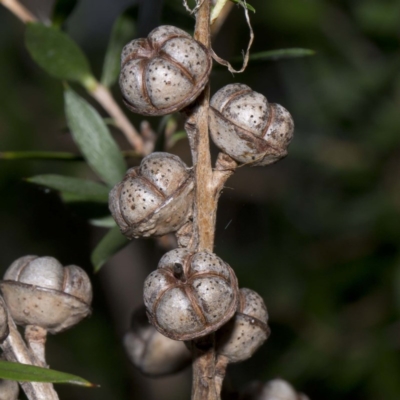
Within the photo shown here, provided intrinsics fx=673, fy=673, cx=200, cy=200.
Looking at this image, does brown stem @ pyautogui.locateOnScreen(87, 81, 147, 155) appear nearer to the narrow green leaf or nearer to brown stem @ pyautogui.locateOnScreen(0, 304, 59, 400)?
the narrow green leaf

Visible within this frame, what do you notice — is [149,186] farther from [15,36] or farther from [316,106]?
[15,36]

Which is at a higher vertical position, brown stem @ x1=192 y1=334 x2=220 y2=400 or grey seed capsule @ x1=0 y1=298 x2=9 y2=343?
grey seed capsule @ x1=0 y1=298 x2=9 y2=343

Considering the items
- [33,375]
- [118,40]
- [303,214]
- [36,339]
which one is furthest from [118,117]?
[303,214]

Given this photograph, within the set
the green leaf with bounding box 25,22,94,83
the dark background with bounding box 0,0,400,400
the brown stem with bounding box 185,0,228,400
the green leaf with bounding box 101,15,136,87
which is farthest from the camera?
the dark background with bounding box 0,0,400,400

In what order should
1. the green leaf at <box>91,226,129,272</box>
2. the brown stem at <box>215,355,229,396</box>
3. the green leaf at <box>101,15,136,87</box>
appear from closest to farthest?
the brown stem at <box>215,355,229,396</box>, the green leaf at <box>91,226,129,272</box>, the green leaf at <box>101,15,136,87</box>

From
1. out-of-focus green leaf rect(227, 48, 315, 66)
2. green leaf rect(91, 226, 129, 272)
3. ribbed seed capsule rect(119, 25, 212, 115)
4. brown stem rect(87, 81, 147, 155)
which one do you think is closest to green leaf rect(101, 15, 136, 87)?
brown stem rect(87, 81, 147, 155)

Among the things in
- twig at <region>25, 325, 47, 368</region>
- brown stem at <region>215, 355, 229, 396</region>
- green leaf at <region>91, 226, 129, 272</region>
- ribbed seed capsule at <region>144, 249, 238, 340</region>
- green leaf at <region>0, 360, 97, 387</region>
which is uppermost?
ribbed seed capsule at <region>144, 249, 238, 340</region>

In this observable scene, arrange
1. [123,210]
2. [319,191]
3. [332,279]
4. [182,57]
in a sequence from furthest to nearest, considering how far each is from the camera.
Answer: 1. [319,191]
2. [332,279]
3. [123,210]
4. [182,57]

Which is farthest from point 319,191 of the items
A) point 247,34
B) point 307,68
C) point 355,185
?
point 247,34

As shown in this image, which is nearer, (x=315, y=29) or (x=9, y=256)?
(x=315, y=29)
